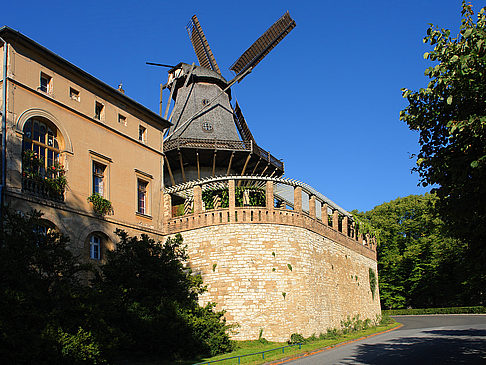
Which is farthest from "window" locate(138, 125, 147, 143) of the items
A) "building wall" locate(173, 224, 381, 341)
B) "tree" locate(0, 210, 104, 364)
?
"tree" locate(0, 210, 104, 364)

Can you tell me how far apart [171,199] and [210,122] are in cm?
988

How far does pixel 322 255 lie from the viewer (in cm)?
2786

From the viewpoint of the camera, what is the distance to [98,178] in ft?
76.0

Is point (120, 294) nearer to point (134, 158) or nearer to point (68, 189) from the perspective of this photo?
point (68, 189)

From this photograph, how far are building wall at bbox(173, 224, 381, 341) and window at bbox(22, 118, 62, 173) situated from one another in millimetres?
8037

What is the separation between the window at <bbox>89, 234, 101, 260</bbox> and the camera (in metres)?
22.0

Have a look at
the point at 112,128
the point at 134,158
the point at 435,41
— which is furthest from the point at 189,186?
the point at 435,41

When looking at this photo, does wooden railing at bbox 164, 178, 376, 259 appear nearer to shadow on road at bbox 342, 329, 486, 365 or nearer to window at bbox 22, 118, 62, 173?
shadow on road at bbox 342, 329, 486, 365

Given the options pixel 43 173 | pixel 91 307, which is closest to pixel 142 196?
pixel 43 173

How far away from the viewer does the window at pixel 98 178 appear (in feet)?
75.1

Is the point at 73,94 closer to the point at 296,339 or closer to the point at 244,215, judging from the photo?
the point at 244,215

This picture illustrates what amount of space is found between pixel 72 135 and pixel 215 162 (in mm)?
12903

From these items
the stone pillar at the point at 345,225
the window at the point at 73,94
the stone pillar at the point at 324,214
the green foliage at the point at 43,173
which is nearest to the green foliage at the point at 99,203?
the green foliage at the point at 43,173

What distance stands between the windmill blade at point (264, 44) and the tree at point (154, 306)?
909 inches
